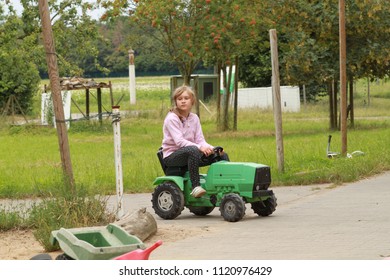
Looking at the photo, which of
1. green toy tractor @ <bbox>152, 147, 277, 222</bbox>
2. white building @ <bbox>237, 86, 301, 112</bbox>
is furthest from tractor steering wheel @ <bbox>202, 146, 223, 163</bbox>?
white building @ <bbox>237, 86, 301, 112</bbox>

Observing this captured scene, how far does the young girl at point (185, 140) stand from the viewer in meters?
13.6

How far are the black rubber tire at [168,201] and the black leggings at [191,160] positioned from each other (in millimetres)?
246

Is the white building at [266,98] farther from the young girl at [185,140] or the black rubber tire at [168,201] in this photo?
the black rubber tire at [168,201]

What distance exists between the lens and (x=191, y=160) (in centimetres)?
1362

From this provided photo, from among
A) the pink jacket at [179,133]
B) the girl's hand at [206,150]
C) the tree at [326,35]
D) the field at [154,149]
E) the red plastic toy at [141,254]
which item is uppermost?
the tree at [326,35]

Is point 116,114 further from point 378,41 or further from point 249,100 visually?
point 249,100

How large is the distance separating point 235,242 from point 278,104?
7.43 metres

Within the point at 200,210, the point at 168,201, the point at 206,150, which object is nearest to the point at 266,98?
the point at 200,210

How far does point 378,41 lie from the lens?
35.7 meters

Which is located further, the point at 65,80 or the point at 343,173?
the point at 65,80

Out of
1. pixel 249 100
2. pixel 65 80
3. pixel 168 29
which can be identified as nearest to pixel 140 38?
pixel 168 29

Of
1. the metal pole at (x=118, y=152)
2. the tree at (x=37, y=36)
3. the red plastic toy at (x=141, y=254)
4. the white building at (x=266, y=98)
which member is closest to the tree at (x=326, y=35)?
the tree at (x=37, y=36)

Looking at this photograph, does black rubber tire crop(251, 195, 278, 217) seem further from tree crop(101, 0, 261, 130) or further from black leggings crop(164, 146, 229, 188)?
tree crop(101, 0, 261, 130)
